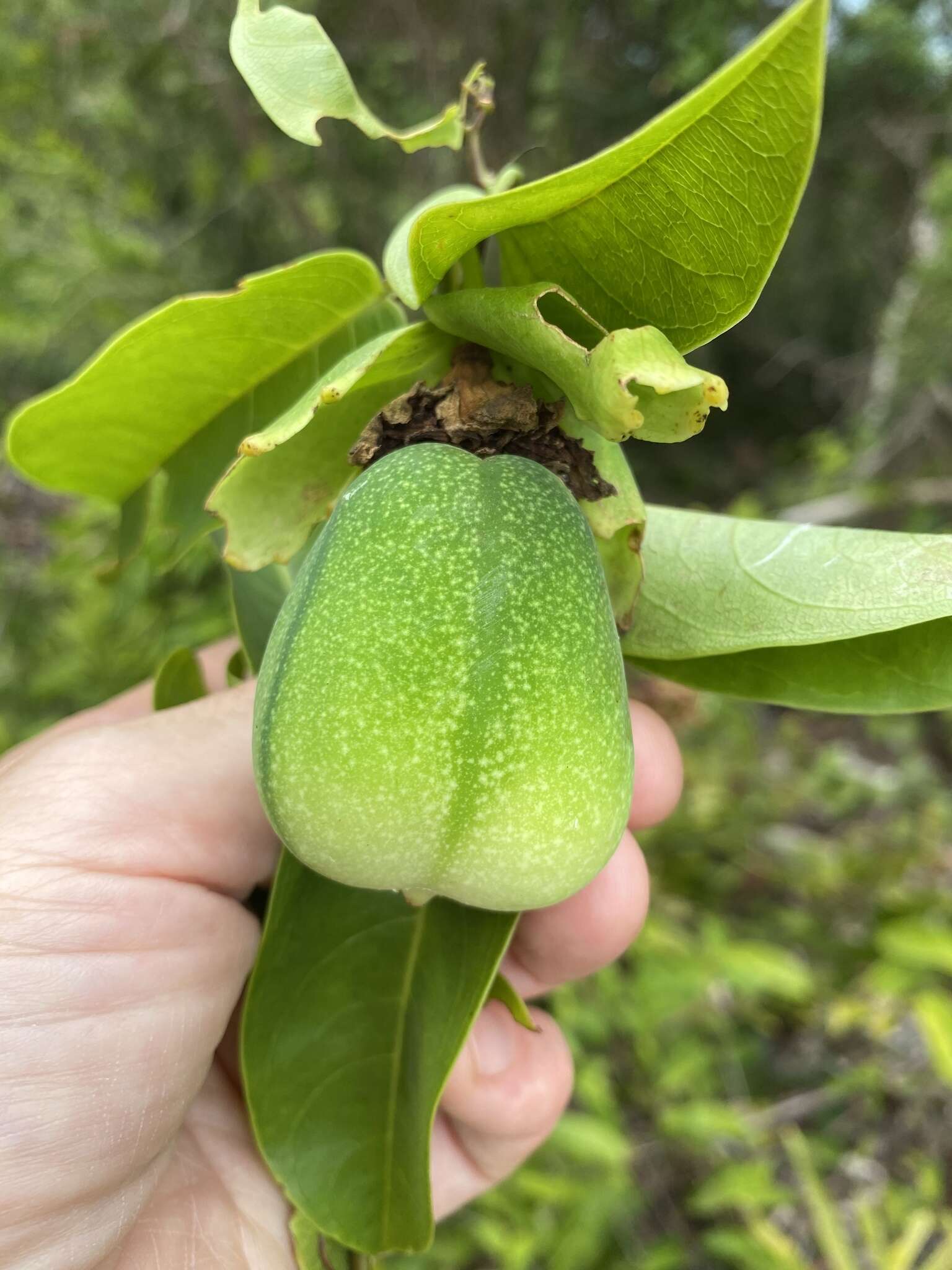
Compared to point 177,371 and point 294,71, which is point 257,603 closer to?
point 177,371

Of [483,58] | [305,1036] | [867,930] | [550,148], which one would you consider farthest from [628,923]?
[483,58]

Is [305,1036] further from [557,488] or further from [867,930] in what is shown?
[867,930]

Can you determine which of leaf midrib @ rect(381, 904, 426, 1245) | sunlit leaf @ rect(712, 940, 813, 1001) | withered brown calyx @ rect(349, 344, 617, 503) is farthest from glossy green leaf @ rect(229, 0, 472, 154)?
sunlit leaf @ rect(712, 940, 813, 1001)

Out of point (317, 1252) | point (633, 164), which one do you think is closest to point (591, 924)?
point (317, 1252)

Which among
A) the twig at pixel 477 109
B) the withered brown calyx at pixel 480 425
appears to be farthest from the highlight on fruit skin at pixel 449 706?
the twig at pixel 477 109

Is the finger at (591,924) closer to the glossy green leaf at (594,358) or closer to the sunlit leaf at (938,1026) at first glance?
the glossy green leaf at (594,358)

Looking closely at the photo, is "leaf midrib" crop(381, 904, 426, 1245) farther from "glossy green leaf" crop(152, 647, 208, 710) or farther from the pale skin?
"glossy green leaf" crop(152, 647, 208, 710)
